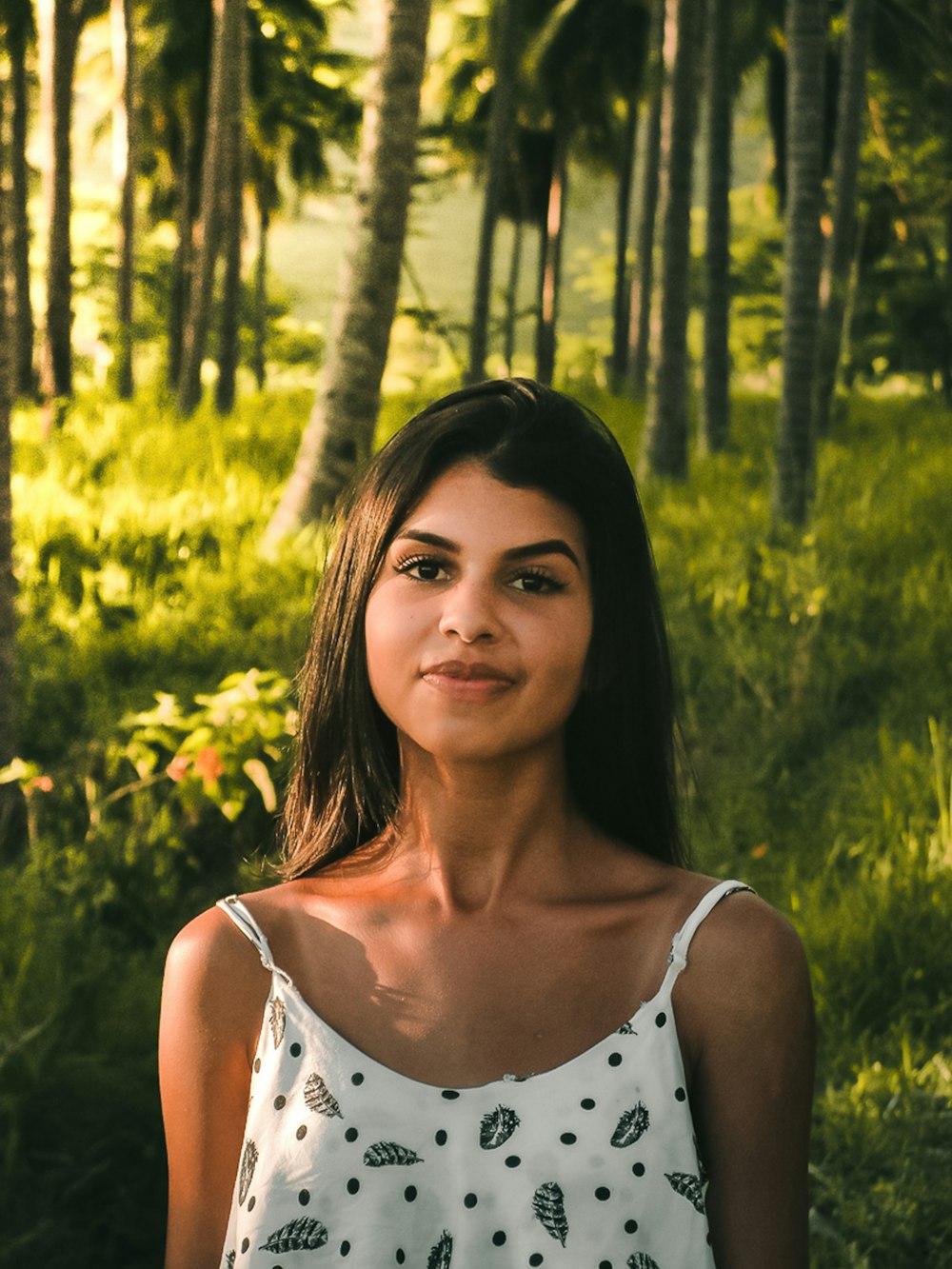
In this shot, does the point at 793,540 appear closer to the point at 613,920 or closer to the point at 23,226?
the point at 613,920

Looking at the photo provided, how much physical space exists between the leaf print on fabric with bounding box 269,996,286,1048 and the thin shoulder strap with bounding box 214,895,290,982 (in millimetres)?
26

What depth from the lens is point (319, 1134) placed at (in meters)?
1.50

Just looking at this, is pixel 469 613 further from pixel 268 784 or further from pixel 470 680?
pixel 268 784

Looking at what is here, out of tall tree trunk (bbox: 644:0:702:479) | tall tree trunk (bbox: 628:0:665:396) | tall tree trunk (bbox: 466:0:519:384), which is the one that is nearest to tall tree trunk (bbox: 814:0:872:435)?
tall tree trunk (bbox: 644:0:702:479)

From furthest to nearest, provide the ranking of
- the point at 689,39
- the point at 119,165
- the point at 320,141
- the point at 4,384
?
the point at 320,141
the point at 119,165
the point at 689,39
the point at 4,384

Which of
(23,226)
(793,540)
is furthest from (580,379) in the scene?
(793,540)

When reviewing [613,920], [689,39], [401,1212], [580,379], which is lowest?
[580,379]

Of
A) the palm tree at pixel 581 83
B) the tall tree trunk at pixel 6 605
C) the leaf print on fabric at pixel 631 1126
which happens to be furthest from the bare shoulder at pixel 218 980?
the palm tree at pixel 581 83

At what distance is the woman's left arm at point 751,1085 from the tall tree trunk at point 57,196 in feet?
46.7

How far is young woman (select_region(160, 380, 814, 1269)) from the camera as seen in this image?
1.50m

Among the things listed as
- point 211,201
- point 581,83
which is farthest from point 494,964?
point 581,83

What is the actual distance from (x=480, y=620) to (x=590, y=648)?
193mm

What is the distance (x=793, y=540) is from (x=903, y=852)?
299 cm

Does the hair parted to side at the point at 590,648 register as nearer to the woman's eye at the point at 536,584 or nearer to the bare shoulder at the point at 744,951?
the woman's eye at the point at 536,584
